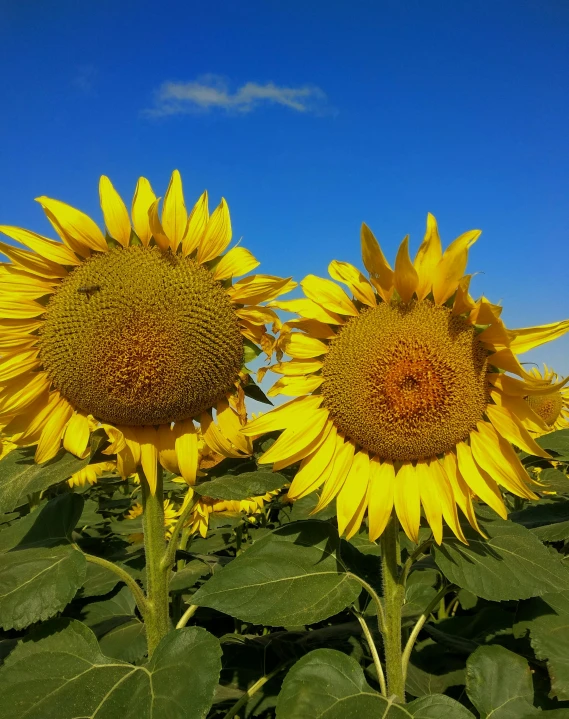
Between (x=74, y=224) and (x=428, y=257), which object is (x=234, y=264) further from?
(x=428, y=257)

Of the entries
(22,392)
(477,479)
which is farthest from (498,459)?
(22,392)

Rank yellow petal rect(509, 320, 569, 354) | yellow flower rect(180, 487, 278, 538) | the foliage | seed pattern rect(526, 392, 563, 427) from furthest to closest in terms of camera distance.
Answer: seed pattern rect(526, 392, 563, 427) → yellow flower rect(180, 487, 278, 538) → yellow petal rect(509, 320, 569, 354) → the foliage

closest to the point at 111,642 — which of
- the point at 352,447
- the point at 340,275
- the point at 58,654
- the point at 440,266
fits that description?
the point at 58,654

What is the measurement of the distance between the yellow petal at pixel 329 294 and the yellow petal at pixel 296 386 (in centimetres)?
27

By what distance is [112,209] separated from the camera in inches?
93.3

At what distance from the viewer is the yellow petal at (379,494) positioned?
92.4 inches

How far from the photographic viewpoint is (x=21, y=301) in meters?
2.47

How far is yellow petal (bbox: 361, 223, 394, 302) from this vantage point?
217 cm

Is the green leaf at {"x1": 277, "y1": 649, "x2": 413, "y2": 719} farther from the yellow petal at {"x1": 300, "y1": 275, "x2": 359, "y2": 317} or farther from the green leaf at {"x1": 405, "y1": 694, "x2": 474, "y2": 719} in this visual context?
the yellow petal at {"x1": 300, "y1": 275, "x2": 359, "y2": 317}

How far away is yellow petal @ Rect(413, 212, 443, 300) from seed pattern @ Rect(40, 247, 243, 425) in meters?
0.69

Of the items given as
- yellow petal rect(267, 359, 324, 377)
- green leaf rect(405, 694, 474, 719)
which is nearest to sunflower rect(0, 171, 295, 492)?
yellow petal rect(267, 359, 324, 377)

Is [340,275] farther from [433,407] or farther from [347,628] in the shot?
[347,628]

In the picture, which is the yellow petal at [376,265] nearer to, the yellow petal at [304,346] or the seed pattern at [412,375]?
the seed pattern at [412,375]

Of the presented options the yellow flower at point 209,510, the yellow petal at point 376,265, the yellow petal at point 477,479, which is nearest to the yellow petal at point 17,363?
the yellow petal at point 376,265
